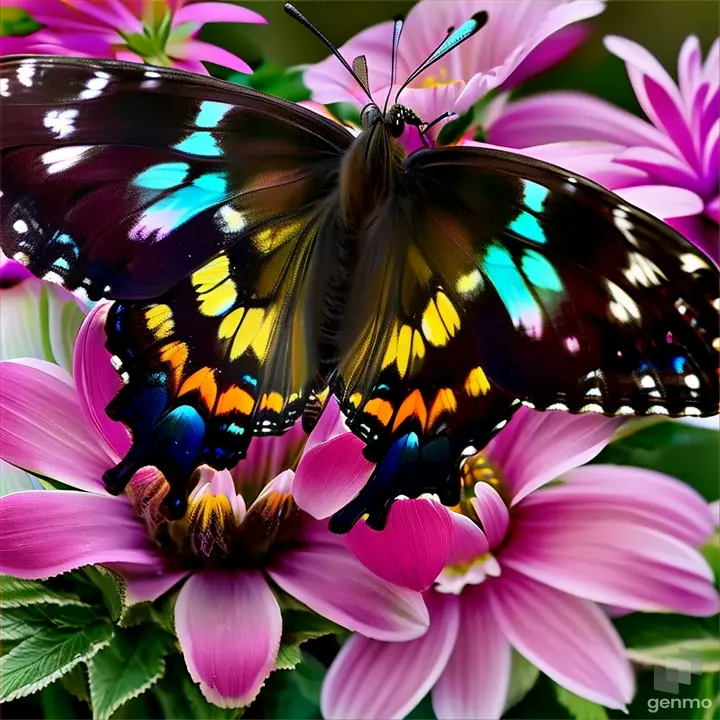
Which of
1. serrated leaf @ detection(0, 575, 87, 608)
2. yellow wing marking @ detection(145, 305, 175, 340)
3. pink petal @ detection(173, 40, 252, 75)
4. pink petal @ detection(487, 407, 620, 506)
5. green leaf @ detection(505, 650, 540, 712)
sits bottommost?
green leaf @ detection(505, 650, 540, 712)

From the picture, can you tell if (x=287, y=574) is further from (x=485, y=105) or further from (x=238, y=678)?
(x=485, y=105)

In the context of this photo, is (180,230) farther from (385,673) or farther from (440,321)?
(385,673)

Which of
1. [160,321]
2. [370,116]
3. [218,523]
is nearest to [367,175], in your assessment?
[370,116]

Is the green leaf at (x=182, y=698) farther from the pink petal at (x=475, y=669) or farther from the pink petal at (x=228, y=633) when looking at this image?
the pink petal at (x=475, y=669)

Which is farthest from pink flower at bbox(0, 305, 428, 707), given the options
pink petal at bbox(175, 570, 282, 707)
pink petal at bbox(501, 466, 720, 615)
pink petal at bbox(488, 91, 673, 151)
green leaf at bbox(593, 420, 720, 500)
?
pink petal at bbox(488, 91, 673, 151)

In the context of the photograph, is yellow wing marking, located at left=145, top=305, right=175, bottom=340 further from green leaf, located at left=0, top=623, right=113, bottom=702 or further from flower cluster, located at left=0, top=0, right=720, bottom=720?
green leaf, located at left=0, top=623, right=113, bottom=702

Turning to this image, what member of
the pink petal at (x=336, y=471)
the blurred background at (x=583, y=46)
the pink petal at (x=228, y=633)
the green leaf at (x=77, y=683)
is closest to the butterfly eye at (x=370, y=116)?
the blurred background at (x=583, y=46)

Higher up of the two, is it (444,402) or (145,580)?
(444,402)
